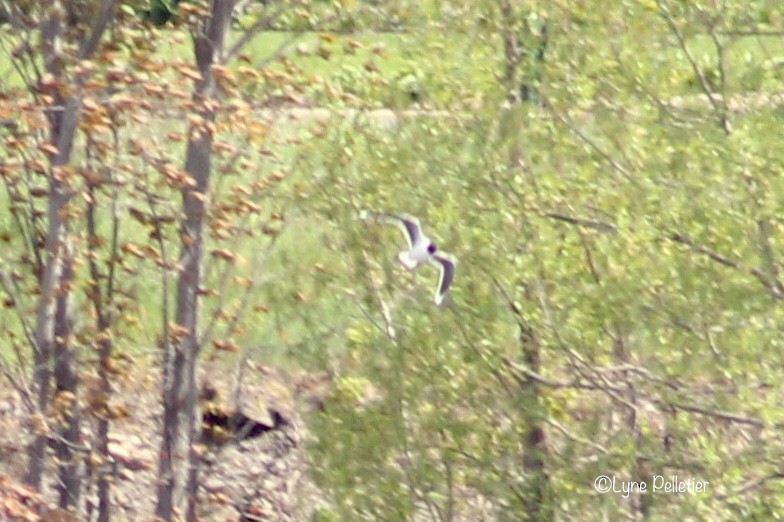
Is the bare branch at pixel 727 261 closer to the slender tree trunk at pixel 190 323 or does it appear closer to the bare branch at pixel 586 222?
the bare branch at pixel 586 222

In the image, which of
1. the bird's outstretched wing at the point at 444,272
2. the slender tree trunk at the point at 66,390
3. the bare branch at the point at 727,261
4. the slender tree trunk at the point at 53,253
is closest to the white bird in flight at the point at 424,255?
the bird's outstretched wing at the point at 444,272

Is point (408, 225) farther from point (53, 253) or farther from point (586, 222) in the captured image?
point (53, 253)

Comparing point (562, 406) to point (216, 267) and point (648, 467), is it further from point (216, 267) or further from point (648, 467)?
point (216, 267)

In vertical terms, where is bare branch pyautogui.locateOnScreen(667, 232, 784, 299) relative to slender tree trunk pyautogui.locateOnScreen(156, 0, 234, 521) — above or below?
above

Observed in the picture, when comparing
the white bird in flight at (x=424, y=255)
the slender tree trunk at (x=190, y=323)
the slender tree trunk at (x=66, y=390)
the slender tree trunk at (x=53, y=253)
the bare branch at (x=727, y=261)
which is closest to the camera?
the bare branch at (x=727, y=261)

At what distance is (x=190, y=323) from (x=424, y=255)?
178 centimetres

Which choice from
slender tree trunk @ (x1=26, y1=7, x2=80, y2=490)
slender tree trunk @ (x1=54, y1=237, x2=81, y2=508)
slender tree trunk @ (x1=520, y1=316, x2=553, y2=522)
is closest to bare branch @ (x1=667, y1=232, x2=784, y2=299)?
slender tree trunk @ (x1=520, y1=316, x2=553, y2=522)

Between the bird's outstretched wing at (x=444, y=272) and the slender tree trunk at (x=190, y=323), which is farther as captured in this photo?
the slender tree trunk at (x=190, y=323)

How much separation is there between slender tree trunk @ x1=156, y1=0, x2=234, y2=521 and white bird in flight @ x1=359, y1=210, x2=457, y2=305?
992mm

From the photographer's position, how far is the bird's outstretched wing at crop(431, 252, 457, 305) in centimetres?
710

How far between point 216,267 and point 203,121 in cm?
144

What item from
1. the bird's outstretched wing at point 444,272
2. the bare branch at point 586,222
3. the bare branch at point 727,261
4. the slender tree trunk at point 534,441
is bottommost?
the slender tree trunk at point 534,441

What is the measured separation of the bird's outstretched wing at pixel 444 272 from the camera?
23.3 ft

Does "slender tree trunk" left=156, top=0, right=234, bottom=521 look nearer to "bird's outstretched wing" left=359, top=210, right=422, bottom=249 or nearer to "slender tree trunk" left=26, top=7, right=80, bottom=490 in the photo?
"slender tree trunk" left=26, top=7, right=80, bottom=490
